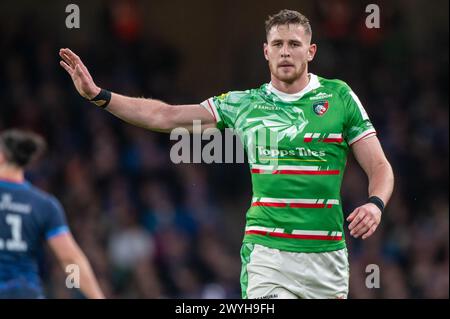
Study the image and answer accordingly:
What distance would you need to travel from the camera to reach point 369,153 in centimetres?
667

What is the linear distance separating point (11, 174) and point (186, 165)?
670 centimetres

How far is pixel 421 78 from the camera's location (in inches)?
613

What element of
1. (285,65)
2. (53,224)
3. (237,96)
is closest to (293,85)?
(285,65)

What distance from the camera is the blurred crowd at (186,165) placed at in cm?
1358

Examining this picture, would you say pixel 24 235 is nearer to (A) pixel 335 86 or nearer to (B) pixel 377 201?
(A) pixel 335 86

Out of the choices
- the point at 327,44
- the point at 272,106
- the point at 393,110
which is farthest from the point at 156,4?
the point at 272,106

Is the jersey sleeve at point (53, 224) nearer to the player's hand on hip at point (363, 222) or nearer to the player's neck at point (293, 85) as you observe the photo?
the player's neck at point (293, 85)

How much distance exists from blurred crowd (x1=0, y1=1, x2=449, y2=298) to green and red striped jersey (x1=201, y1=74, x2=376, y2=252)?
20.2 feet

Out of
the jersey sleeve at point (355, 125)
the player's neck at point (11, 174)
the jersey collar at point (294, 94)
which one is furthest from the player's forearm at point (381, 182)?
the player's neck at point (11, 174)

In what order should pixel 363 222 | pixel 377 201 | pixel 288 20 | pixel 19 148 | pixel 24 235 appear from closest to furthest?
pixel 363 222 < pixel 377 201 < pixel 288 20 < pixel 24 235 < pixel 19 148

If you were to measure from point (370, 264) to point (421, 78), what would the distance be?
3.64 m

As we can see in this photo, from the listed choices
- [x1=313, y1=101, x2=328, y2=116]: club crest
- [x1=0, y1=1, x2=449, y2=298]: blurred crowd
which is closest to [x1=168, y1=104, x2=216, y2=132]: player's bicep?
[x1=313, y1=101, x2=328, y2=116]: club crest
